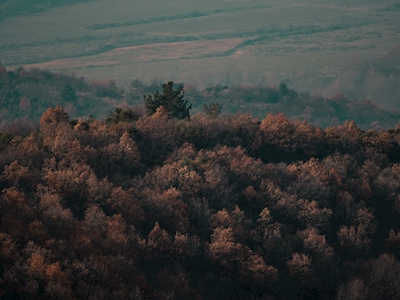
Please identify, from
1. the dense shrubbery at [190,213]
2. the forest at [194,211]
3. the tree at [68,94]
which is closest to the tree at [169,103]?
the forest at [194,211]

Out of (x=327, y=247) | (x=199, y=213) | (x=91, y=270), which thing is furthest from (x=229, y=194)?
(x=91, y=270)

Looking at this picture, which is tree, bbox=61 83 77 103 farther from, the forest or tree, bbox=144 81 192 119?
the forest

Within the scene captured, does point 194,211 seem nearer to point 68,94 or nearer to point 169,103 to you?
point 169,103

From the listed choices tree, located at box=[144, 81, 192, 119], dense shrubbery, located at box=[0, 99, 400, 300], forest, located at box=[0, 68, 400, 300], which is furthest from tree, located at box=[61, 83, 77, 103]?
dense shrubbery, located at box=[0, 99, 400, 300]

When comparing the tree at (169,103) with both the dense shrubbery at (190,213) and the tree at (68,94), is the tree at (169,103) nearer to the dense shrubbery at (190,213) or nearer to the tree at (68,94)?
the dense shrubbery at (190,213)

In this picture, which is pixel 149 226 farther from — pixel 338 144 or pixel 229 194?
pixel 338 144

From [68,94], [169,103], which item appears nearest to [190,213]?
[169,103]
